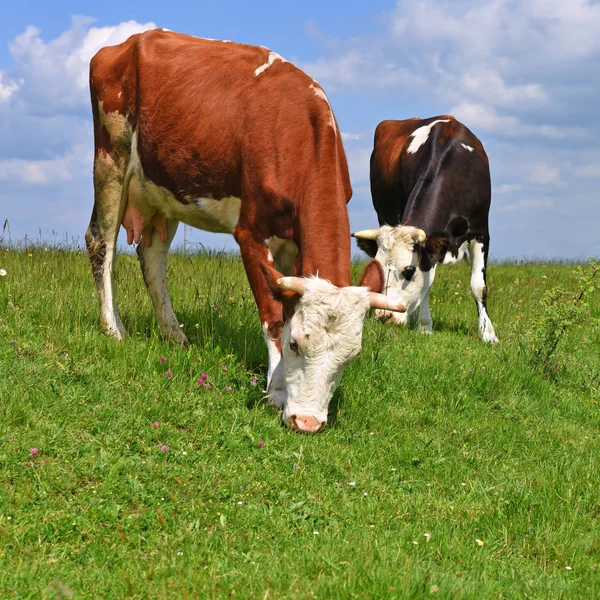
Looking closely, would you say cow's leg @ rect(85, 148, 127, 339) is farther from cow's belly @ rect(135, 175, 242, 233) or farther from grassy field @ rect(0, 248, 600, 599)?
grassy field @ rect(0, 248, 600, 599)

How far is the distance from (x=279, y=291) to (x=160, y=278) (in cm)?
268

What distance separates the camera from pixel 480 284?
10.2 metres

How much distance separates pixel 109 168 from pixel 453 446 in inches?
170

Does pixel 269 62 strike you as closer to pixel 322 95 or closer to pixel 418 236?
pixel 322 95

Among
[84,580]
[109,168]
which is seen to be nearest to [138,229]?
[109,168]

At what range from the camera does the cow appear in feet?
30.5

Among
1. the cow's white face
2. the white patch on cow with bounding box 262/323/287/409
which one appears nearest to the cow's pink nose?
the white patch on cow with bounding box 262/323/287/409

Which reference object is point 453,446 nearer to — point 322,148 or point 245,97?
point 322,148

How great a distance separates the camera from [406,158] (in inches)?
438

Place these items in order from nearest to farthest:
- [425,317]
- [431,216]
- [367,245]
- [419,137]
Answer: [367,245] < [431,216] < [425,317] < [419,137]

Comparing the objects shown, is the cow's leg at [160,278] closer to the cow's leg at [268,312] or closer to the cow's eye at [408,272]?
the cow's leg at [268,312]

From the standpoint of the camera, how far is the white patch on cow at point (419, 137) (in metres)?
10.9

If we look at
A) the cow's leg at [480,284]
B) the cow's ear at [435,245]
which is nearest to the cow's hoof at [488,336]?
the cow's leg at [480,284]

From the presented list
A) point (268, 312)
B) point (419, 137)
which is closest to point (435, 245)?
point (419, 137)
